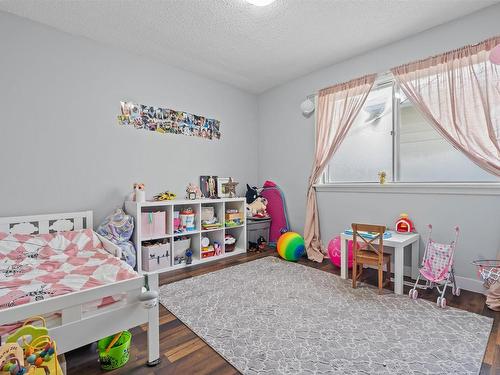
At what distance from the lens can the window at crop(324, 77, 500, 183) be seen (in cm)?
273

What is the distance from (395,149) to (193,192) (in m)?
2.61

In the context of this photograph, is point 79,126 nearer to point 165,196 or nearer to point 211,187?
point 165,196

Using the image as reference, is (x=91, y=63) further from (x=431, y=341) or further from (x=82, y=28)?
(x=431, y=341)

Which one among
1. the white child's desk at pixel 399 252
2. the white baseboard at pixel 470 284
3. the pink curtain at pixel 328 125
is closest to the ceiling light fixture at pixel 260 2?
the pink curtain at pixel 328 125

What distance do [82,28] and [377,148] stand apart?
359cm

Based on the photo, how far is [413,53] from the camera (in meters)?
2.86

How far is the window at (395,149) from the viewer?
8.97 ft

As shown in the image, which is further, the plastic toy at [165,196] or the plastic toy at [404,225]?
the plastic toy at [165,196]

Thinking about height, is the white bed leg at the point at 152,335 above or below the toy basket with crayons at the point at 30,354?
below

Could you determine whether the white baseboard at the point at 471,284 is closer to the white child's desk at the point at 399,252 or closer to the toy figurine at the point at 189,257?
the white child's desk at the point at 399,252

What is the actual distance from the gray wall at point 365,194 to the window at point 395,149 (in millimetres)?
253

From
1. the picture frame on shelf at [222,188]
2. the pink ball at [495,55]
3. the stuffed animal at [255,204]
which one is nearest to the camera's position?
the pink ball at [495,55]

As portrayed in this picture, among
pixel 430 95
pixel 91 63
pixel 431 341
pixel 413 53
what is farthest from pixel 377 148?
pixel 91 63

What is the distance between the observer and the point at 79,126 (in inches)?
112
